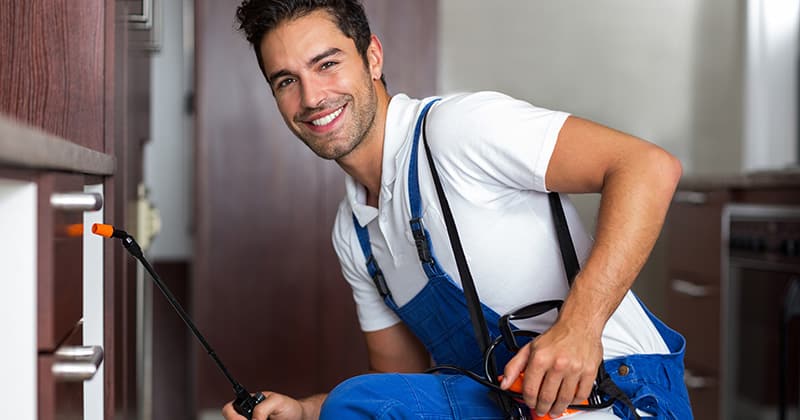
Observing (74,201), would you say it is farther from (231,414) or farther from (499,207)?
(499,207)

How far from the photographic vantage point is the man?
1.14 m

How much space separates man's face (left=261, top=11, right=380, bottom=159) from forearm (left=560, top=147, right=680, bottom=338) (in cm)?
48

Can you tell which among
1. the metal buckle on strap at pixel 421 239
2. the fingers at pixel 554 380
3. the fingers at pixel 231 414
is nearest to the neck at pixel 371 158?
the metal buckle on strap at pixel 421 239

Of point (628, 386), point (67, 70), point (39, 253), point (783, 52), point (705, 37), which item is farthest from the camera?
point (705, 37)

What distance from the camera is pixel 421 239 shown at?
1334mm

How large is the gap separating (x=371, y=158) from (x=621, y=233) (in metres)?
0.51

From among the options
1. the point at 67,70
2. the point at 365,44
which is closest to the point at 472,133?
the point at 365,44

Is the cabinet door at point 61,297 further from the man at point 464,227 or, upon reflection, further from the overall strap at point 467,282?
the overall strap at point 467,282

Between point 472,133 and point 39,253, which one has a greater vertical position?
point 472,133

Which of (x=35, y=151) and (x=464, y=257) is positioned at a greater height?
(x=35, y=151)

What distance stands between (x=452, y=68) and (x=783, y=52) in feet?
4.46

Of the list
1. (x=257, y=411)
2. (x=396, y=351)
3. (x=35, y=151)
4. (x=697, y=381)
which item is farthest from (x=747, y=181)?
(x=35, y=151)

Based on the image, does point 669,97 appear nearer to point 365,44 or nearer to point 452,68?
point 452,68

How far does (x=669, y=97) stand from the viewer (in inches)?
149
